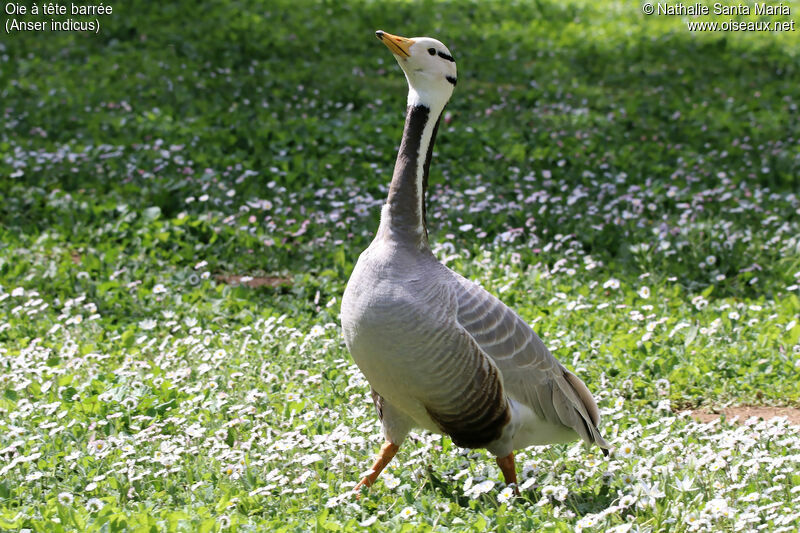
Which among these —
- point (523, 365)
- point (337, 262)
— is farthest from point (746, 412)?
point (337, 262)

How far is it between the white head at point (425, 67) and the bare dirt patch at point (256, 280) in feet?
10.6

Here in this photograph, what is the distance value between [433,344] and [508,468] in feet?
2.46

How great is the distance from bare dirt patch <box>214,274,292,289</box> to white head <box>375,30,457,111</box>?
3238 millimetres

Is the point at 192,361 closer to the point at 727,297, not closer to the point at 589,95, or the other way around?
the point at 727,297

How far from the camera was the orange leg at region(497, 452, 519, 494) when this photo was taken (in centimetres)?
425

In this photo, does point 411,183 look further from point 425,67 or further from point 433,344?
point 433,344

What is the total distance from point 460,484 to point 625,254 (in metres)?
3.74

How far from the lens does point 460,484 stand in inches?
173

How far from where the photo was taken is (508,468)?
4270 millimetres

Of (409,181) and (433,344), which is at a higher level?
(409,181)

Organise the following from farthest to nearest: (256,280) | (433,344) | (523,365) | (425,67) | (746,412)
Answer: (256,280) → (746,412) → (523,365) → (425,67) → (433,344)

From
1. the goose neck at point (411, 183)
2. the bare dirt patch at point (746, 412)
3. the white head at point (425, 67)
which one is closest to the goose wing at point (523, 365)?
the goose neck at point (411, 183)

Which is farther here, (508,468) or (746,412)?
(746,412)

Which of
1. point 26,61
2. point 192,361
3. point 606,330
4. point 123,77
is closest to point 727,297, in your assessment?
point 606,330
